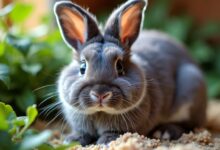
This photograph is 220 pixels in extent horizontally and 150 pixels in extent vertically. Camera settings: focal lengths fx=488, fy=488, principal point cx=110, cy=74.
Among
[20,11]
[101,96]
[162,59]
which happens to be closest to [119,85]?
[101,96]

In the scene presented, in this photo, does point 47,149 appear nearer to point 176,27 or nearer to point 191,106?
A: point 191,106

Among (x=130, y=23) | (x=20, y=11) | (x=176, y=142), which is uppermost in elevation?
(x=20, y=11)

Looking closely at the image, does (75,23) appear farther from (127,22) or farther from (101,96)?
(101,96)

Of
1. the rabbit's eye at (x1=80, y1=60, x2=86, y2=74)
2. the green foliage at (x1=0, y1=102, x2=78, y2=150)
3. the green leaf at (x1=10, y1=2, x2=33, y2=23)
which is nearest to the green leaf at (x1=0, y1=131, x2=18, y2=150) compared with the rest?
the green foliage at (x1=0, y1=102, x2=78, y2=150)

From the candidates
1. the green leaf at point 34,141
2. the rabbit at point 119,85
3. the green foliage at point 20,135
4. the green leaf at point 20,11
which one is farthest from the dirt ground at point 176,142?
the green leaf at point 20,11

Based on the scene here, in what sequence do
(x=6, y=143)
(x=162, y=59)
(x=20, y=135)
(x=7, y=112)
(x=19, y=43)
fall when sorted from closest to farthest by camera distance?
(x=6, y=143), (x=20, y=135), (x=7, y=112), (x=19, y=43), (x=162, y=59)

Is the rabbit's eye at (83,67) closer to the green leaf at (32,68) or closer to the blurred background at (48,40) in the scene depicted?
the blurred background at (48,40)

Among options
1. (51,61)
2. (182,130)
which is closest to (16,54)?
(51,61)

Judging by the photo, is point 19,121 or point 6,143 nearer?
point 6,143
